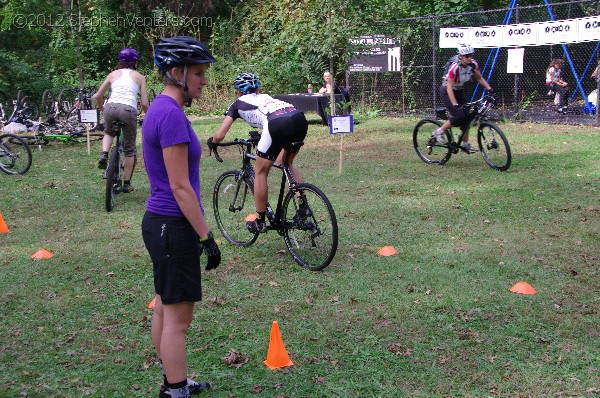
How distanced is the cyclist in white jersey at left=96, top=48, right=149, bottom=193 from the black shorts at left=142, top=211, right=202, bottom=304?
19.4 ft

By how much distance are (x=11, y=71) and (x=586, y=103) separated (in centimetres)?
1778

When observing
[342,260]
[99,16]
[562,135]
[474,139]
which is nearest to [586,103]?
[562,135]

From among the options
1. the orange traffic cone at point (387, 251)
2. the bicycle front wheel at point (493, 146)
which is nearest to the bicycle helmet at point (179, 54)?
the orange traffic cone at point (387, 251)

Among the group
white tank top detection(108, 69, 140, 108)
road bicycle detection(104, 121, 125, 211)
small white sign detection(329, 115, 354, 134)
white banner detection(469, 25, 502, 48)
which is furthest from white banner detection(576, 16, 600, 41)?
road bicycle detection(104, 121, 125, 211)

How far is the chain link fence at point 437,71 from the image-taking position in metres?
18.9

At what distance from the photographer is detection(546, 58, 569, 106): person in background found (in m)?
18.4

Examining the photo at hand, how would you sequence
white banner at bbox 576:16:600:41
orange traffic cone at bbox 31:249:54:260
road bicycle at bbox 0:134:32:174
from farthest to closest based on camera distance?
white banner at bbox 576:16:600:41, road bicycle at bbox 0:134:32:174, orange traffic cone at bbox 31:249:54:260

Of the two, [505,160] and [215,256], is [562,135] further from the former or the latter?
[215,256]

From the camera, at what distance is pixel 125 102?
30.1ft

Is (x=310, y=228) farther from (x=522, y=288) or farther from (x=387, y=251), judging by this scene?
(x=522, y=288)

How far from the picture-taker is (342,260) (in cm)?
657

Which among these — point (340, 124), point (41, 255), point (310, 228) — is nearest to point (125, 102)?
point (41, 255)

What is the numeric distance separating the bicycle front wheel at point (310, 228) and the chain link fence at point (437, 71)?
Result: 1293 centimetres

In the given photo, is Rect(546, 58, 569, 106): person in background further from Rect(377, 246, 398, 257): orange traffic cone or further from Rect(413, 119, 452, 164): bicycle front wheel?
Rect(377, 246, 398, 257): orange traffic cone
